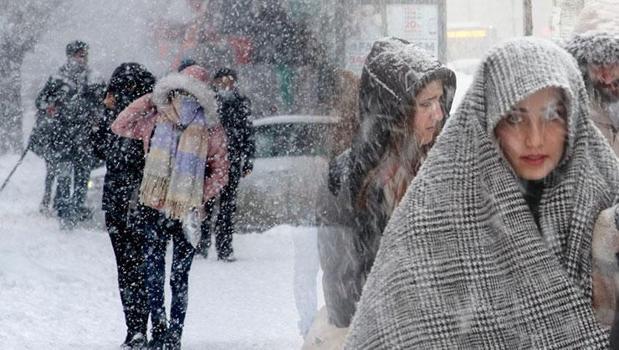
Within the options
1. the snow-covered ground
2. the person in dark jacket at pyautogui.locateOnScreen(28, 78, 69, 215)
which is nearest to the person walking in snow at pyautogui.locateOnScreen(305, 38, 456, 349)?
the snow-covered ground

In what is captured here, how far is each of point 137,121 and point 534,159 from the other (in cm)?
411

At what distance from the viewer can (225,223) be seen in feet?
30.2

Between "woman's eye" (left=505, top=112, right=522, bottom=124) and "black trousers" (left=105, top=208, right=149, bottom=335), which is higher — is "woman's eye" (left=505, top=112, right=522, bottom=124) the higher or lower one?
the higher one

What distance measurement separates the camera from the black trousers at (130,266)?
21.1 feet

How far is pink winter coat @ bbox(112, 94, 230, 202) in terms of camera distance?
20.3 ft

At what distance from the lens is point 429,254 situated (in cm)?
237

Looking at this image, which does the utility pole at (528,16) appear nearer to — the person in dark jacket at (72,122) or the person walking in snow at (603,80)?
the person in dark jacket at (72,122)

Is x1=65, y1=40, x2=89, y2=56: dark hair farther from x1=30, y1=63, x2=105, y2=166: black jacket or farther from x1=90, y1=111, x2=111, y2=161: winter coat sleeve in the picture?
x1=90, y1=111, x2=111, y2=161: winter coat sleeve

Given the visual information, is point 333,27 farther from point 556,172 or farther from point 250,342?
point 556,172

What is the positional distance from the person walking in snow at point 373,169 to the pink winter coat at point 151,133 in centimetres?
223

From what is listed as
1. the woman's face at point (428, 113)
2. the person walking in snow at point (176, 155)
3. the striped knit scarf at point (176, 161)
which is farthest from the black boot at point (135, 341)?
the woman's face at point (428, 113)

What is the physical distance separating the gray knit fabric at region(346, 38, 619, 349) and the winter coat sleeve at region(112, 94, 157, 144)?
3886mm

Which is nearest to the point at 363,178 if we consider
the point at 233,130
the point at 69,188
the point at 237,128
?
the point at 233,130

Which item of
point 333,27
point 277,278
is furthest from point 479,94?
point 333,27
